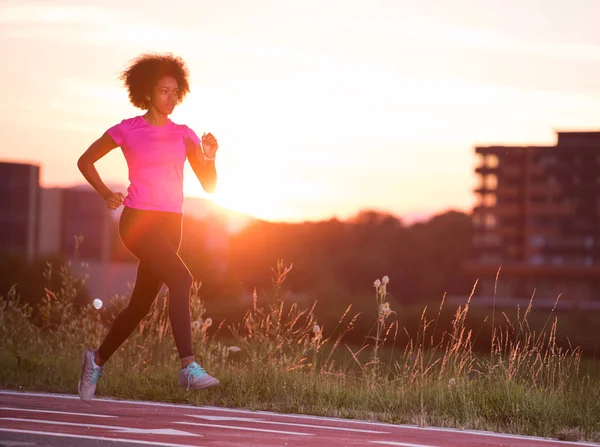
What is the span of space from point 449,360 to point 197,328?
2.58 metres

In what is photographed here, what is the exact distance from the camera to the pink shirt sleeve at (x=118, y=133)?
24.7ft

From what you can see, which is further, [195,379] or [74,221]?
[74,221]

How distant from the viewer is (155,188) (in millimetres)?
7301

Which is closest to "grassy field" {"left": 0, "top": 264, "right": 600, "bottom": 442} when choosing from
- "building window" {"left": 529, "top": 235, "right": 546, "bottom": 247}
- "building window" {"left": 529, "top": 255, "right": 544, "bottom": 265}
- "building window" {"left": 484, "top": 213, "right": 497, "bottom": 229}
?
"building window" {"left": 529, "top": 255, "right": 544, "bottom": 265}

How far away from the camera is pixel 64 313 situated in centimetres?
1112

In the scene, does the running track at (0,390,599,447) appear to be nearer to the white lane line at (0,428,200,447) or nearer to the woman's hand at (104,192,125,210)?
the white lane line at (0,428,200,447)

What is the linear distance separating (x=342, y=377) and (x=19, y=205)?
92.2 metres

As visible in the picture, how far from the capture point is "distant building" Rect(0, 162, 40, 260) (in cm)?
9719

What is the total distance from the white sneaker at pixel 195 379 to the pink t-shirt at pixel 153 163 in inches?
44.4

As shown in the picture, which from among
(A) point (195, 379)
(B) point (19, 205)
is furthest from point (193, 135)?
(B) point (19, 205)

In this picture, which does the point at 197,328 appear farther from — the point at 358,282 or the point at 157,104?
the point at 358,282

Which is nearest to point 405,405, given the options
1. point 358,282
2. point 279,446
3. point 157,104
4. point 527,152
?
point 279,446

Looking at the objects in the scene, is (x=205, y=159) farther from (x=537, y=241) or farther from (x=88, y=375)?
(x=537, y=241)

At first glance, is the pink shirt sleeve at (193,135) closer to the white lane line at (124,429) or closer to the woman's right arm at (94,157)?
the woman's right arm at (94,157)
